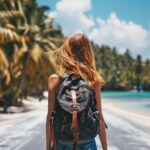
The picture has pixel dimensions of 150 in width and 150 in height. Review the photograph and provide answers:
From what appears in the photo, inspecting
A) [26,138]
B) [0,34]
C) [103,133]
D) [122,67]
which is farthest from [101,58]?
[103,133]

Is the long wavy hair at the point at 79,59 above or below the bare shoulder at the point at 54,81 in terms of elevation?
above

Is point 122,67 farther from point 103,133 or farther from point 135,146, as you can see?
point 103,133

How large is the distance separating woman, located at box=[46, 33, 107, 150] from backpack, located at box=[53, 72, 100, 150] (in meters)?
0.07

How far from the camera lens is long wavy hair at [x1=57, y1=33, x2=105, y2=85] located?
158 inches

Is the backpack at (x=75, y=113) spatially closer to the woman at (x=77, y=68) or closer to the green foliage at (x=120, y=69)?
the woman at (x=77, y=68)

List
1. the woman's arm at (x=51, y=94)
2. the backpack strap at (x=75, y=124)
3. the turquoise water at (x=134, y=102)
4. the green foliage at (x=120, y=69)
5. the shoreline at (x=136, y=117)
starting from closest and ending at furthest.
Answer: the backpack strap at (x=75, y=124)
the woman's arm at (x=51, y=94)
the shoreline at (x=136, y=117)
the turquoise water at (x=134, y=102)
the green foliage at (x=120, y=69)

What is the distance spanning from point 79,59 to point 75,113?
524mm

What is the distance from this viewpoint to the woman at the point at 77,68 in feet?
13.0

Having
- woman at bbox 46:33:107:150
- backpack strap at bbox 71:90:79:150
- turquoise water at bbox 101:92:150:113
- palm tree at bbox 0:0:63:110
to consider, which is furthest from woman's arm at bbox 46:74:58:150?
turquoise water at bbox 101:92:150:113

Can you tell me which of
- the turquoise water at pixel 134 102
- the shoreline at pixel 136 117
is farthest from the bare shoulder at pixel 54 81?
the turquoise water at pixel 134 102

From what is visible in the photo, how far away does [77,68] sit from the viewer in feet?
13.1

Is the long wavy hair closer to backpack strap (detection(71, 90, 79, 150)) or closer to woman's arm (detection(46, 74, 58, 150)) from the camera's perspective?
woman's arm (detection(46, 74, 58, 150))

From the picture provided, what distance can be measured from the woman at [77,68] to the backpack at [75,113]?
0.22 ft

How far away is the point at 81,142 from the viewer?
3863 mm
